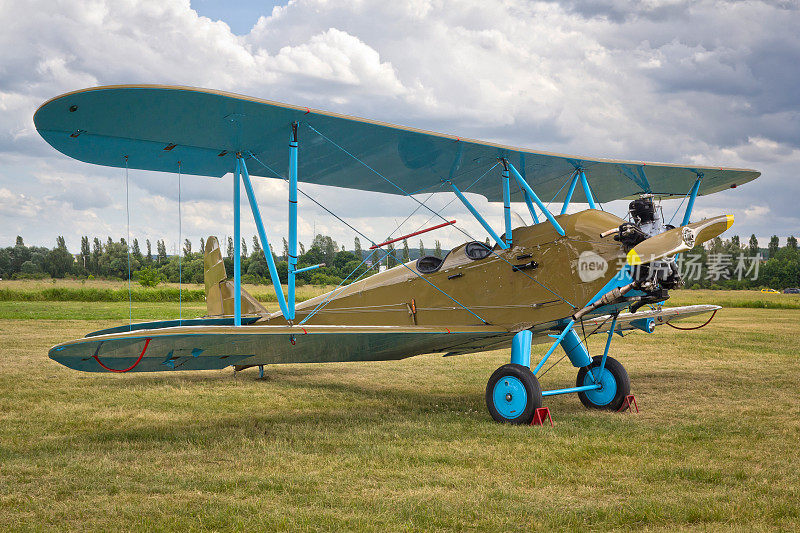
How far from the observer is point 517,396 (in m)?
6.08

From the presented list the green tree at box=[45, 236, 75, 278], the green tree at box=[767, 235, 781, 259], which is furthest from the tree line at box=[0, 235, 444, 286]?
the green tree at box=[767, 235, 781, 259]

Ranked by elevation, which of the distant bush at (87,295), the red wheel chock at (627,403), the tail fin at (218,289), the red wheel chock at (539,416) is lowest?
the red wheel chock at (627,403)

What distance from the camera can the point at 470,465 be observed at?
462 cm

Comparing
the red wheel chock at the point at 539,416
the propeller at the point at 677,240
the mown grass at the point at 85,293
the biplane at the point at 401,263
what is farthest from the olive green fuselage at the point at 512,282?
the mown grass at the point at 85,293

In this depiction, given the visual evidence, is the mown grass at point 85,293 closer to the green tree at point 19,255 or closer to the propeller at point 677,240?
the green tree at point 19,255

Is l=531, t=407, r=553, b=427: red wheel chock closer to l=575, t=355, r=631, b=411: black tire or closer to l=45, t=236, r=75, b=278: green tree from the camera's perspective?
l=575, t=355, r=631, b=411: black tire

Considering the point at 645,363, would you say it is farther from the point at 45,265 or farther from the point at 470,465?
the point at 45,265

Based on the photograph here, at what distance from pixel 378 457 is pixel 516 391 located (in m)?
1.87

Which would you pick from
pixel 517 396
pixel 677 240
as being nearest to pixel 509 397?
pixel 517 396

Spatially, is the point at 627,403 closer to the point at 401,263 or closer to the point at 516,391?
the point at 516,391

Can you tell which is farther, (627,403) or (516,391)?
(627,403)

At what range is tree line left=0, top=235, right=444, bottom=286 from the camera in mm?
8220

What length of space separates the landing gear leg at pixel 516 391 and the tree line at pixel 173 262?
1.71m

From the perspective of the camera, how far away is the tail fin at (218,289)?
9.93 meters
